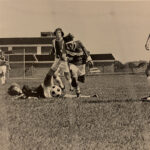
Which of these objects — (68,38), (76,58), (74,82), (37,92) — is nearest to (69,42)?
(68,38)

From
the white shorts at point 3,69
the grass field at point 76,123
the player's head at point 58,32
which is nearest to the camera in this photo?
the grass field at point 76,123

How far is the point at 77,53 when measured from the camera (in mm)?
5676

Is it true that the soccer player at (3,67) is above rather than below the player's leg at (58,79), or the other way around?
above

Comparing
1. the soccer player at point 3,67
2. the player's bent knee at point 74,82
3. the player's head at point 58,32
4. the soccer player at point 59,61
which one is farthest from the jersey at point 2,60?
the player's head at point 58,32

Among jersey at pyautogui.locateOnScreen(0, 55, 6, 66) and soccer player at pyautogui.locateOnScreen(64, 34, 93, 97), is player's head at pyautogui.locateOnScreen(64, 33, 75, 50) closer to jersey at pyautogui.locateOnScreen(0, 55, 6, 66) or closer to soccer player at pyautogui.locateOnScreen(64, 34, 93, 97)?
soccer player at pyautogui.locateOnScreen(64, 34, 93, 97)

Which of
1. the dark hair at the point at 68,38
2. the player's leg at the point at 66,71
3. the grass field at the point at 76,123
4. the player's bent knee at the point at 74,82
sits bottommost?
the grass field at the point at 76,123

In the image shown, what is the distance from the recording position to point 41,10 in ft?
15.7

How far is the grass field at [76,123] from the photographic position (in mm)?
3295

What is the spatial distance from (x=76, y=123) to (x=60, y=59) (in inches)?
78.9

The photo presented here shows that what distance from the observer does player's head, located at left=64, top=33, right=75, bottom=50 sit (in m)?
5.53

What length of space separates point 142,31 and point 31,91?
183 cm

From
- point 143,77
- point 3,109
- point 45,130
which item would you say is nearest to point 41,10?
point 3,109

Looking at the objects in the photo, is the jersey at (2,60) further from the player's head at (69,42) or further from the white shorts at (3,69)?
the player's head at (69,42)

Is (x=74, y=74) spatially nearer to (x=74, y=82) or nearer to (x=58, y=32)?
(x=74, y=82)
